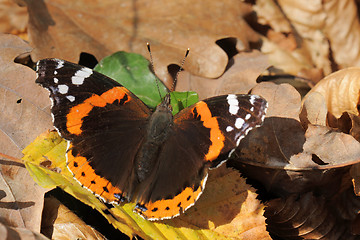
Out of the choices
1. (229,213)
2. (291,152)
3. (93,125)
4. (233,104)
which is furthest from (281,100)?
(93,125)

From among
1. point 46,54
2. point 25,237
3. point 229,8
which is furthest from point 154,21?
point 25,237

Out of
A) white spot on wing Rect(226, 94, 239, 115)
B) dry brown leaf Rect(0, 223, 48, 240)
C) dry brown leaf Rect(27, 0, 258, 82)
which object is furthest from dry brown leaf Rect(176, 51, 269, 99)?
dry brown leaf Rect(0, 223, 48, 240)

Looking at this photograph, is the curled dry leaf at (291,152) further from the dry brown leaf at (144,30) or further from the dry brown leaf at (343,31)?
the dry brown leaf at (343,31)

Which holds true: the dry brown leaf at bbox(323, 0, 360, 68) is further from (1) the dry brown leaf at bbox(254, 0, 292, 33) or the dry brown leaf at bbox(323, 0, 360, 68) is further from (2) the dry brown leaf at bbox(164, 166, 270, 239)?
(2) the dry brown leaf at bbox(164, 166, 270, 239)

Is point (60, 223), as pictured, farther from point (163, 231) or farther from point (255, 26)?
point (255, 26)

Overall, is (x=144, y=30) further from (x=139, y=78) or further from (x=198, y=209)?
(x=198, y=209)

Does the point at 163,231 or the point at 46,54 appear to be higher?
the point at 46,54
